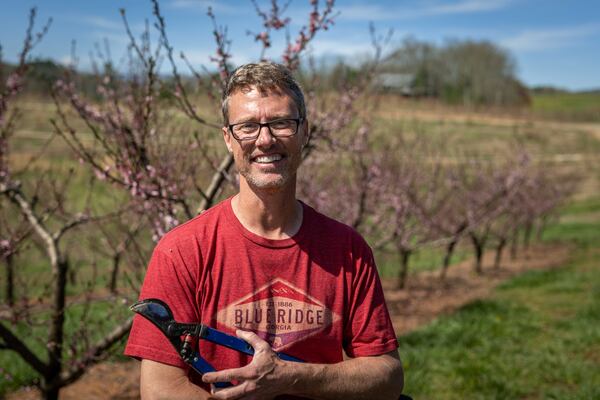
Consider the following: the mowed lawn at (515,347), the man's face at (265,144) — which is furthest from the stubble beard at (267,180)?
the mowed lawn at (515,347)

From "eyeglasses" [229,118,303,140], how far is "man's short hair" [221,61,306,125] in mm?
50

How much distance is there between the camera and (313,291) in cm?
191

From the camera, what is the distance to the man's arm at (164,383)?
1.74 meters

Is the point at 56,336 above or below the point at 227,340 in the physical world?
below

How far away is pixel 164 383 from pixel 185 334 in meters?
0.16

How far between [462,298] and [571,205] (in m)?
20.9

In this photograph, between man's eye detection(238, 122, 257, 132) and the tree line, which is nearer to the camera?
man's eye detection(238, 122, 257, 132)

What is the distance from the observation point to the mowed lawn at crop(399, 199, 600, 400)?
5.12 metres

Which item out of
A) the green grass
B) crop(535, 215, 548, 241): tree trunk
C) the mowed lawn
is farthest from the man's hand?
the green grass

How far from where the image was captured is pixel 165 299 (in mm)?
1802

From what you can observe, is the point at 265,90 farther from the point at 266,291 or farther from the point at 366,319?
the point at 366,319

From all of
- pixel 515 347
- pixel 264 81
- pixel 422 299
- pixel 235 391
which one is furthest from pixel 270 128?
pixel 422 299

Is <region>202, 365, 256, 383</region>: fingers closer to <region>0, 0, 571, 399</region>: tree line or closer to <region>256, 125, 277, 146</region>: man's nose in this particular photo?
<region>256, 125, 277, 146</region>: man's nose

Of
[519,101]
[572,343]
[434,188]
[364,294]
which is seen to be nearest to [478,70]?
[519,101]
